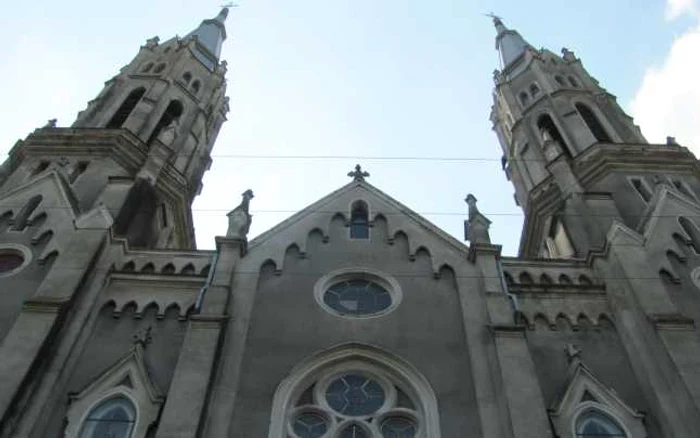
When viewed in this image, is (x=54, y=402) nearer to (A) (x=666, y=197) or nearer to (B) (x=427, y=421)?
(B) (x=427, y=421)

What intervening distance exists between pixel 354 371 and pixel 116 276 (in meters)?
6.59

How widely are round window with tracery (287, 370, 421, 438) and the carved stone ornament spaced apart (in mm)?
5195

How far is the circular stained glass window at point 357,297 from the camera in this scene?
61.2ft

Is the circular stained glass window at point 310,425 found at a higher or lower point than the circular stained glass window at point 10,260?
lower

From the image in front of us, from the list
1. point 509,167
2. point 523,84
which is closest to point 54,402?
point 509,167

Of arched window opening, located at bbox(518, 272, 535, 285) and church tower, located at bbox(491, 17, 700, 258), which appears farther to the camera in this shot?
church tower, located at bbox(491, 17, 700, 258)

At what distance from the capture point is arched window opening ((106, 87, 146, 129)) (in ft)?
92.1

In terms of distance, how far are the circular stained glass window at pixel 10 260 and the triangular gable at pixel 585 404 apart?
43.1 feet

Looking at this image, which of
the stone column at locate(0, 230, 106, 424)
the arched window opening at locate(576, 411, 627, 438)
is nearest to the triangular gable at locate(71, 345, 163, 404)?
the stone column at locate(0, 230, 106, 424)

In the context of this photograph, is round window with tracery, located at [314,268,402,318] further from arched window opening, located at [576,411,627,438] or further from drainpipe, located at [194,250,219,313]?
arched window opening, located at [576,411,627,438]

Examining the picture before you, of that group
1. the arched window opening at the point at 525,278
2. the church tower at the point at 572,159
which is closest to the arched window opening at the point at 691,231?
the church tower at the point at 572,159

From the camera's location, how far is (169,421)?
14703 mm

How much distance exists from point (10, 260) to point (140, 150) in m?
6.87

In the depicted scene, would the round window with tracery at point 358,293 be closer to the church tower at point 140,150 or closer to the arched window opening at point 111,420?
the arched window opening at point 111,420
